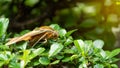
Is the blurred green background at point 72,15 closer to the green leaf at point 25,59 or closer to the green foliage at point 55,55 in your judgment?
Result: the green foliage at point 55,55

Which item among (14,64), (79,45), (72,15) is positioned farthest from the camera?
(72,15)

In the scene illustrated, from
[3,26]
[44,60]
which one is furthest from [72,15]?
[44,60]

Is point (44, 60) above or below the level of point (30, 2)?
below

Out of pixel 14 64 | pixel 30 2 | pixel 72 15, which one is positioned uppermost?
pixel 30 2

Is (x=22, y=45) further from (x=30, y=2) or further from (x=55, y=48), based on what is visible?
(x=30, y=2)

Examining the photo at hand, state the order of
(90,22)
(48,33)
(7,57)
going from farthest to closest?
(90,22)
(48,33)
(7,57)

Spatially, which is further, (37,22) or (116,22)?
(37,22)

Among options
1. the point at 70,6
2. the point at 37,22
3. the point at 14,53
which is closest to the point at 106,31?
the point at 70,6

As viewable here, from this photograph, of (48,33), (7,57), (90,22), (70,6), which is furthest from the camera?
(70,6)

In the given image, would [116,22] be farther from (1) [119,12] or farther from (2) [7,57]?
(2) [7,57]
